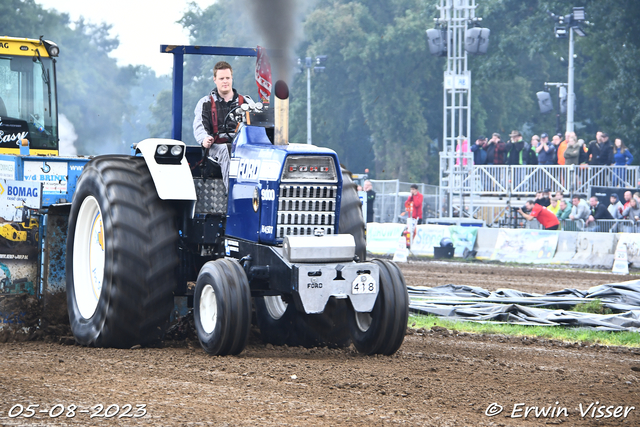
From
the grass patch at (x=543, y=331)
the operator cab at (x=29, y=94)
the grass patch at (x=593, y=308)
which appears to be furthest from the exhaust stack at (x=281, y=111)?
the operator cab at (x=29, y=94)

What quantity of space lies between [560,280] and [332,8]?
4453cm

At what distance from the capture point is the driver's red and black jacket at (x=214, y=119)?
25.5ft

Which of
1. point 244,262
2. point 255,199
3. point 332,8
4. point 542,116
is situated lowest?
point 244,262

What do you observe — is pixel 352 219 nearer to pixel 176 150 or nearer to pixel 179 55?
pixel 176 150

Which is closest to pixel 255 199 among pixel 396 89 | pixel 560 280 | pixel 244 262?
pixel 244 262

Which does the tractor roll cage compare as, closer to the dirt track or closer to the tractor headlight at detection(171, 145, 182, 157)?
the tractor headlight at detection(171, 145, 182, 157)

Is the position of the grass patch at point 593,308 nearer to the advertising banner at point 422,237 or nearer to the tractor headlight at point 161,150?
the tractor headlight at point 161,150

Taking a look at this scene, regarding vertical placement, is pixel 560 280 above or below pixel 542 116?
below

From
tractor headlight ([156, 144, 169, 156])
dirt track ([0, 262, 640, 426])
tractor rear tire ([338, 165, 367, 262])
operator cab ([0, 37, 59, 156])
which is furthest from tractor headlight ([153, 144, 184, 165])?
operator cab ([0, 37, 59, 156])

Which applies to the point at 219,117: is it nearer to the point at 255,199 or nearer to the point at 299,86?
the point at 255,199

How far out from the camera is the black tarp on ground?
1030cm

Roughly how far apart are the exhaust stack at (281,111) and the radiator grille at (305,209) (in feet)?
1.48

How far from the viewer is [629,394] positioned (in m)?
5.96

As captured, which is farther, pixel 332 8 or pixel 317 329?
pixel 332 8
